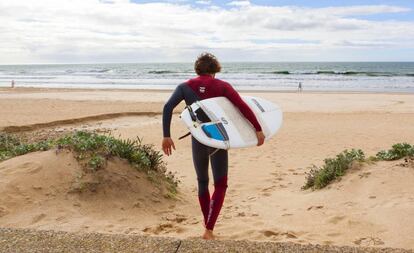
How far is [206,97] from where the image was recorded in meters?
4.00

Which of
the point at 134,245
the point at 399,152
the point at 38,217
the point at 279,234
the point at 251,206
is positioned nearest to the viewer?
the point at 134,245

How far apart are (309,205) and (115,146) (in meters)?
2.45

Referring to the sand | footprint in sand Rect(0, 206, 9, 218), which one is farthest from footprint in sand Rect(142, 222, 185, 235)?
footprint in sand Rect(0, 206, 9, 218)

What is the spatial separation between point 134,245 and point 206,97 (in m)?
1.45

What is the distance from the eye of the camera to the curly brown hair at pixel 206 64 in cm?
402

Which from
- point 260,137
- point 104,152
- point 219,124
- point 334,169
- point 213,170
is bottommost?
point 334,169

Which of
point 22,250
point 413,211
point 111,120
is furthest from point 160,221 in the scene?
point 111,120

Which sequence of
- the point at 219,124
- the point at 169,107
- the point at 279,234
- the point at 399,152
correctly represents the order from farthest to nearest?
1. the point at 399,152
2. the point at 279,234
3. the point at 219,124
4. the point at 169,107

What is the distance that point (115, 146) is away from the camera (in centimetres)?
580

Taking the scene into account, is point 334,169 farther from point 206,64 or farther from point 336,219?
point 206,64

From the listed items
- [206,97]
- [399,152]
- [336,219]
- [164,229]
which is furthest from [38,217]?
[399,152]

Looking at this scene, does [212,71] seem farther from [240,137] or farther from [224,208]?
[224,208]

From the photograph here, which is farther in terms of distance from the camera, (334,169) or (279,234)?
(334,169)

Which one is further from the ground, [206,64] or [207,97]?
[206,64]
